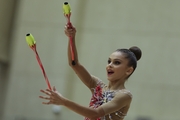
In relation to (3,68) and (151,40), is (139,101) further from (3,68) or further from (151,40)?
(3,68)

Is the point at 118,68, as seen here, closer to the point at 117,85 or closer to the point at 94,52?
the point at 117,85

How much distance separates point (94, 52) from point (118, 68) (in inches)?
204

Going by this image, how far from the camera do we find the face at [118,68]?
9.78 ft

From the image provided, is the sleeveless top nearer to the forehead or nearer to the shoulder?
the shoulder

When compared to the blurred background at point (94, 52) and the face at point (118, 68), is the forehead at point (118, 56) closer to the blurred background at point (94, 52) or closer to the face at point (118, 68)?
the face at point (118, 68)

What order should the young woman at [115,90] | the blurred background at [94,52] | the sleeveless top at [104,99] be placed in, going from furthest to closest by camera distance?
1. the blurred background at [94,52]
2. the sleeveless top at [104,99]
3. the young woman at [115,90]

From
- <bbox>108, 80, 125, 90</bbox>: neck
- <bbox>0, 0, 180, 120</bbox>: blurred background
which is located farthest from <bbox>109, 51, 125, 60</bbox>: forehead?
<bbox>0, 0, 180, 120</bbox>: blurred background

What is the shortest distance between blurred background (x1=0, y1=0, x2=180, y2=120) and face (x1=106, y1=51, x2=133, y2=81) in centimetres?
480

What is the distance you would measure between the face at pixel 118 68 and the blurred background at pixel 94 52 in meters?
4.80

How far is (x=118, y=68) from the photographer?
9.77ft

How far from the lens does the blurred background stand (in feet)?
25.8

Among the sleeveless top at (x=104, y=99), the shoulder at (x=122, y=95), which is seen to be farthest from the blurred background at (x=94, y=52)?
the shoulder at (x=122, y=95)

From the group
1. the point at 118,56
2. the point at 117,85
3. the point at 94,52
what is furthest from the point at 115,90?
the point at 94,52

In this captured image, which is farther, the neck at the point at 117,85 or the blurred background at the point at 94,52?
the blurred background at the point at 94,52
